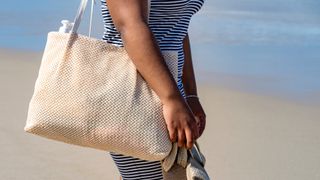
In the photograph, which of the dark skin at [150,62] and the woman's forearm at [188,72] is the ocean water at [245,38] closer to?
the woman's forearm at [188,72]

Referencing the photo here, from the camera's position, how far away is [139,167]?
1983 millimetres

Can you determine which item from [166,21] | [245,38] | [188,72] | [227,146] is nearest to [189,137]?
[166,21]

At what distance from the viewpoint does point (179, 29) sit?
6.45 ft

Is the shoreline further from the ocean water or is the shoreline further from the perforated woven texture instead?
the perforated woven texture

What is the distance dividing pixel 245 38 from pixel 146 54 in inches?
331

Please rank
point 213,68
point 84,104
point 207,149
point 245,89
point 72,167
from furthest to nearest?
Answer: point 213,68 < point 245,89 < point 207,149 < point 72,167 < point 84,104

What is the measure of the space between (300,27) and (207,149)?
7074mm

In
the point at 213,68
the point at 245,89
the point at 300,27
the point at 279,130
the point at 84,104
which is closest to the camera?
the point at 84,104

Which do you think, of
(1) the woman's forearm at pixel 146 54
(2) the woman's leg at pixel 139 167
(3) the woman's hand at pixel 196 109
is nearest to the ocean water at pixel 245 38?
(3) the woman's hand at pixel 196 109

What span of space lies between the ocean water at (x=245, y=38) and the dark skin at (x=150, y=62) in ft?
17.0

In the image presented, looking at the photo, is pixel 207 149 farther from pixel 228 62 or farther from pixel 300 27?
pixel 300 27

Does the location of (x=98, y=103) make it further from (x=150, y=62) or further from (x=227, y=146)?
(x=227, y=146)

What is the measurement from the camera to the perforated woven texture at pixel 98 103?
69.9 inches

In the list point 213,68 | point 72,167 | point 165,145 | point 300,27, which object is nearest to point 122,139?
point 165,145
